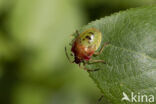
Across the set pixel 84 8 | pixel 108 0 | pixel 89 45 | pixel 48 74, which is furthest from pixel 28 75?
pixel 89 45

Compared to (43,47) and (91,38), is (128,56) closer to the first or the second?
A: (91,38)

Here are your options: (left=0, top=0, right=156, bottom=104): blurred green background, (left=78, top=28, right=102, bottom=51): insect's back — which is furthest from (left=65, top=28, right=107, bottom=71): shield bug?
(left=0, top=0, right=156, bottom=104): blurred green background

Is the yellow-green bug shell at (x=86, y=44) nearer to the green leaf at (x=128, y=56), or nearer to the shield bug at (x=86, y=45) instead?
the shield bug at (x=86, y=45)

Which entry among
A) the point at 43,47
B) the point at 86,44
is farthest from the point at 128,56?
the point at 43,47

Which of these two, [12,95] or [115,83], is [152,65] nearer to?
[115,83]

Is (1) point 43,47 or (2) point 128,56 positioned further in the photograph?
(1) point 43,47

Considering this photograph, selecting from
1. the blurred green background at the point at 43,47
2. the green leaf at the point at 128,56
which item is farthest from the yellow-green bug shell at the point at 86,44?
the blurred green background at the point at 43,47
